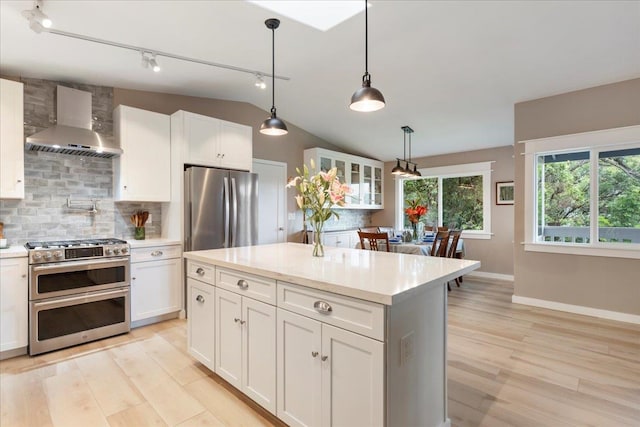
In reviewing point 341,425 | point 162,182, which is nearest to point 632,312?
point 341,425

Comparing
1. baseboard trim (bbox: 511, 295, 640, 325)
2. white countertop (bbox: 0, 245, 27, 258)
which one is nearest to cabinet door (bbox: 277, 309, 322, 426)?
white countertop (bbox: 0, 245, 27, 258)

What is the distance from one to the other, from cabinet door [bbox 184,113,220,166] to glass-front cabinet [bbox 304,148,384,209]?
6.59ft

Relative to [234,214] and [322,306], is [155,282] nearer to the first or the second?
[234,214]

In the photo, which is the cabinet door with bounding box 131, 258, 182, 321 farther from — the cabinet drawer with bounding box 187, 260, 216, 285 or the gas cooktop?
the cabinet drawer with bounding box 187, 260, 216, 285

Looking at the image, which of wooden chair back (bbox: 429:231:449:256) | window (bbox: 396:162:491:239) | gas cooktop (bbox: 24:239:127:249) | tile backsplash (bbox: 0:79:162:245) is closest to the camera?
gas cooktop (bbox: 24:239:127:249)

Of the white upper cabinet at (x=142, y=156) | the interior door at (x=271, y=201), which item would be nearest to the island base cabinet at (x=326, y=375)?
the white upper cabinet at (x=142, y=156)

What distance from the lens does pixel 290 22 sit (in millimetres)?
2820

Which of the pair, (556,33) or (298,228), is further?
(298,228)

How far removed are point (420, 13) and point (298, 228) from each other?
3852 mm

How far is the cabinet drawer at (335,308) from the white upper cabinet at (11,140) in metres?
2.90

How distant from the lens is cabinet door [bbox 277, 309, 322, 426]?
1.62m

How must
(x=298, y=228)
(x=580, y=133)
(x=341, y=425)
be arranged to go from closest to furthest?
(x=341, y=425) < (x=580, y=133) < (x=298, y=228)

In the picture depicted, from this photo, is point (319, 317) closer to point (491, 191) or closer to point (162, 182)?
point (162, 182)

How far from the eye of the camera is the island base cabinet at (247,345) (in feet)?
6.20
